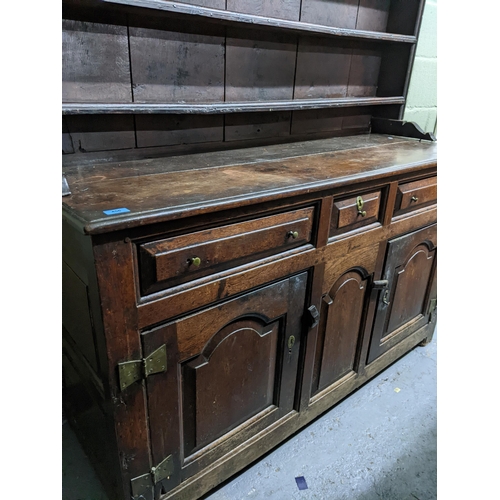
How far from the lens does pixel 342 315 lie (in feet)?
5.02

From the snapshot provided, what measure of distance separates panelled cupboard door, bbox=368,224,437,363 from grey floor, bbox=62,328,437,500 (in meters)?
0.25

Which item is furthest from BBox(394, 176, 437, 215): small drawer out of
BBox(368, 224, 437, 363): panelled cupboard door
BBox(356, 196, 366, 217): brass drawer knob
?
BBox(356, 196, 366, 217): brass drawer knob

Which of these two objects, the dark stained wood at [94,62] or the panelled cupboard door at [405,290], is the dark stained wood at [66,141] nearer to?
the dark stained wood at [94,62]

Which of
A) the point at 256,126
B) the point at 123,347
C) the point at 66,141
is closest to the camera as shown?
the point at 123,347

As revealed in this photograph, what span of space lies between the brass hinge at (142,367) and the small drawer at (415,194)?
3.37 feet

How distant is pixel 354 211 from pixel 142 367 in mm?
822

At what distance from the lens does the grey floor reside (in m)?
1.42

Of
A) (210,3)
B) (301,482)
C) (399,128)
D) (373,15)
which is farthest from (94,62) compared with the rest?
(301,482)

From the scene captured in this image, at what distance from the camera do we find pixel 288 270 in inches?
48.1

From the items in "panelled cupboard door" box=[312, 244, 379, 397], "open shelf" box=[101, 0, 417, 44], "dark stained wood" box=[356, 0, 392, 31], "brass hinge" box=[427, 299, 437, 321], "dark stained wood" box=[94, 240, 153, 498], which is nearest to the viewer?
"dark stained wood" box=[94, 240, 153, 498]

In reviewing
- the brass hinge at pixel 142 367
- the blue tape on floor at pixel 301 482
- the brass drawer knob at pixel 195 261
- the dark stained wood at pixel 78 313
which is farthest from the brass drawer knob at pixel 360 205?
the blue tape on floor at pixel 301 482

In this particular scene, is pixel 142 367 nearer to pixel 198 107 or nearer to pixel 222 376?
pixel 222 376

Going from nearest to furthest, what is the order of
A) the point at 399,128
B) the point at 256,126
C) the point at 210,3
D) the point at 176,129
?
the point at 210,3, the point at 176,129, the point at 256,126, the point at 399,128

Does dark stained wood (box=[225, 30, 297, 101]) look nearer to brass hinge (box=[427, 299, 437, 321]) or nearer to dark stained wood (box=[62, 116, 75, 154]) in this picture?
dark stained wood (box=[62, 116, 75, 154])
